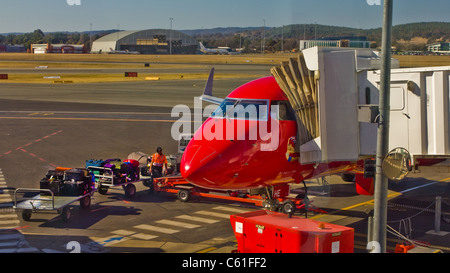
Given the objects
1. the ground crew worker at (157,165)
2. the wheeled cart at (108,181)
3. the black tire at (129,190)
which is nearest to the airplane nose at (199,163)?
the wheeled cart at (108,181)

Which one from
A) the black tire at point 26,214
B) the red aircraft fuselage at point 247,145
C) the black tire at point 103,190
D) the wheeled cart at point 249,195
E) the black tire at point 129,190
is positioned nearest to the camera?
the red aircraft fuselage at point 247,145

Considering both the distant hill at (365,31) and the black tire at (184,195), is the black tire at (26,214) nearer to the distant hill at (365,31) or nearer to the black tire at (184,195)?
the black tire at (184,195)

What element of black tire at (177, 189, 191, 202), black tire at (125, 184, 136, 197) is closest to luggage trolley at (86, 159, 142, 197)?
black tire at (125, 184, 136, 197)

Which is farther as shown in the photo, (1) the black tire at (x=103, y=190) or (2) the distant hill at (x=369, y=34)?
(1) the black tire at (x=103, y=190)

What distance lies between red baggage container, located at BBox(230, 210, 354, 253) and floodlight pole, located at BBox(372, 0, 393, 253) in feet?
7.45

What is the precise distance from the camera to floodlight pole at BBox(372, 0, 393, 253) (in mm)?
11031

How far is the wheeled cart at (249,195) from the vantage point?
1875cm

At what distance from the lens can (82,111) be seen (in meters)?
54.9

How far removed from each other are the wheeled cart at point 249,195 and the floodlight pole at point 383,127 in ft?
22.2

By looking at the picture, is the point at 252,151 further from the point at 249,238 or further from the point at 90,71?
the point at 90,71

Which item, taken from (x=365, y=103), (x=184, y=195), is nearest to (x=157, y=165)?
(x=184, y=195)

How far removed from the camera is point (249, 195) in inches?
881

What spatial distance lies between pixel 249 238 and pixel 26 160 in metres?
20.2

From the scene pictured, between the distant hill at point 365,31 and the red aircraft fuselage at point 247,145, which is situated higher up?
the distant hill at point 365,31
